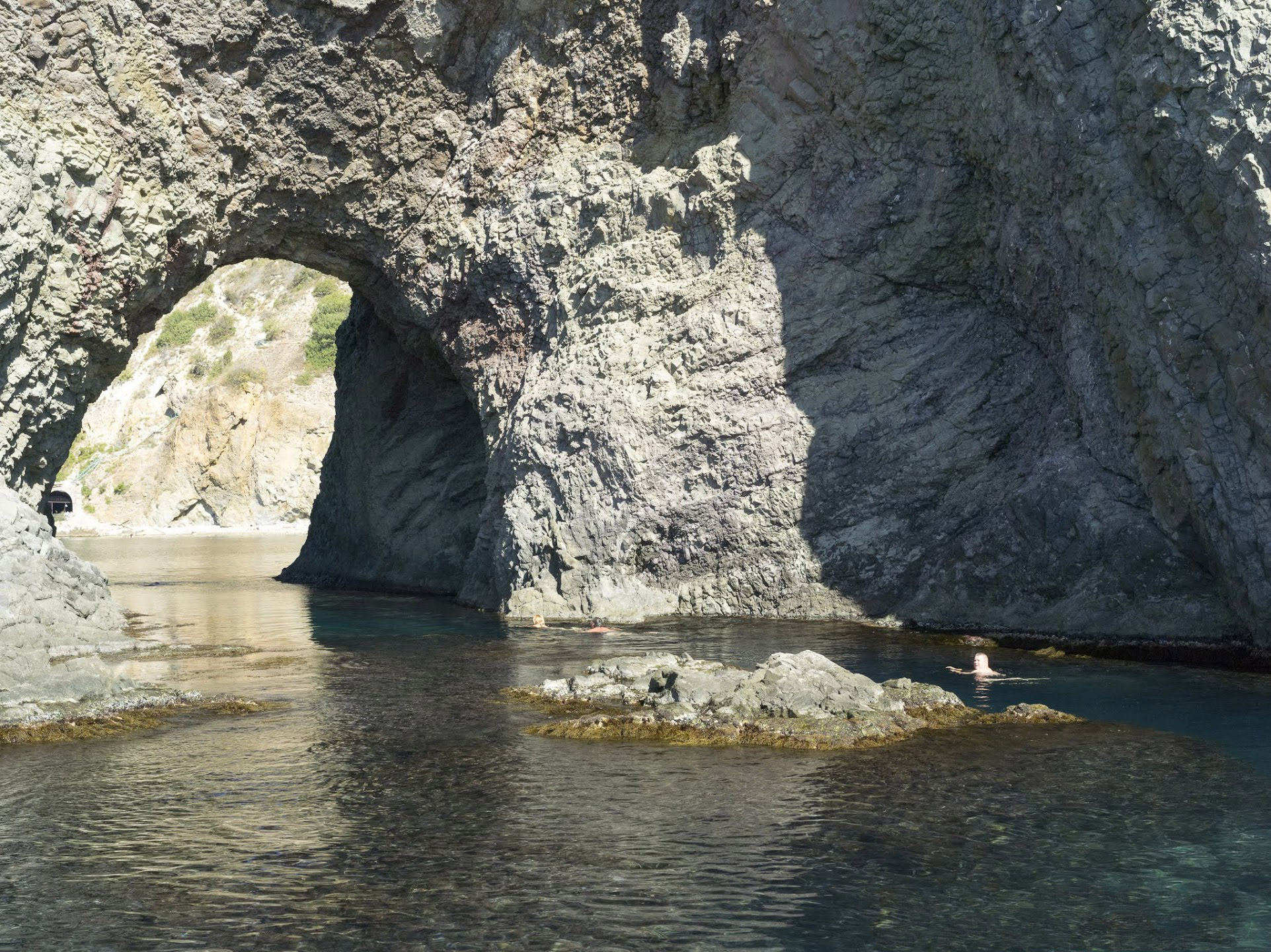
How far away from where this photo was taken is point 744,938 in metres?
9.48

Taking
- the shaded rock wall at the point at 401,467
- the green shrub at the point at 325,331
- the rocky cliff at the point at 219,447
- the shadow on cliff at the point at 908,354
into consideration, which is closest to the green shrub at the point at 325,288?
the green shrub at the point at 325,331

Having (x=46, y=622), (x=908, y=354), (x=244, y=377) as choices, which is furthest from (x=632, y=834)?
(x=244, y=377)

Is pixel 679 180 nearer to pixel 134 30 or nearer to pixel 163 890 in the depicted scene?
pixel 134 30

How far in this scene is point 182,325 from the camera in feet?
326

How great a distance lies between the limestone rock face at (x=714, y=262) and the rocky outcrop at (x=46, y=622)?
542cm

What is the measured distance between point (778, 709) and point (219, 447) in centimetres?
7377

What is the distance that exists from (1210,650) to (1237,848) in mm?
12010

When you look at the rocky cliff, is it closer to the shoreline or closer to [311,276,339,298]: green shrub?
the shoreline

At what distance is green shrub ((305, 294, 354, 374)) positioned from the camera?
89562 millimetres

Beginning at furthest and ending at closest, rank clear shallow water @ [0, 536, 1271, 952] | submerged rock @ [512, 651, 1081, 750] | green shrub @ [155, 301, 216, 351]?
green shrub @ [155, 301, 216, 351] → submerged rock @ [512, 651, 1081, 750] → clear shallow water @ [0, 536, 1271, 952]

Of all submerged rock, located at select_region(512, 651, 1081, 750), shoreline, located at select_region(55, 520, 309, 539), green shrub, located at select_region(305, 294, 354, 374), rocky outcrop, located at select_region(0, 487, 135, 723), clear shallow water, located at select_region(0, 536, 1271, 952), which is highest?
green shrub, located at select_region(305, 294, 354, 374)

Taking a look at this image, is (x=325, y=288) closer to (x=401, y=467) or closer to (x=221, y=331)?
(x=221, y=331)

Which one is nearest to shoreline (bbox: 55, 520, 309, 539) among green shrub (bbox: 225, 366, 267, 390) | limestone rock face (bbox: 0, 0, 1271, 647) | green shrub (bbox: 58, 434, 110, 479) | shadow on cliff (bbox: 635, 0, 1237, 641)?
green shrub (bbox: 58, 434, 110, 479)

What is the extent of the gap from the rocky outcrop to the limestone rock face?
542 centimetres
